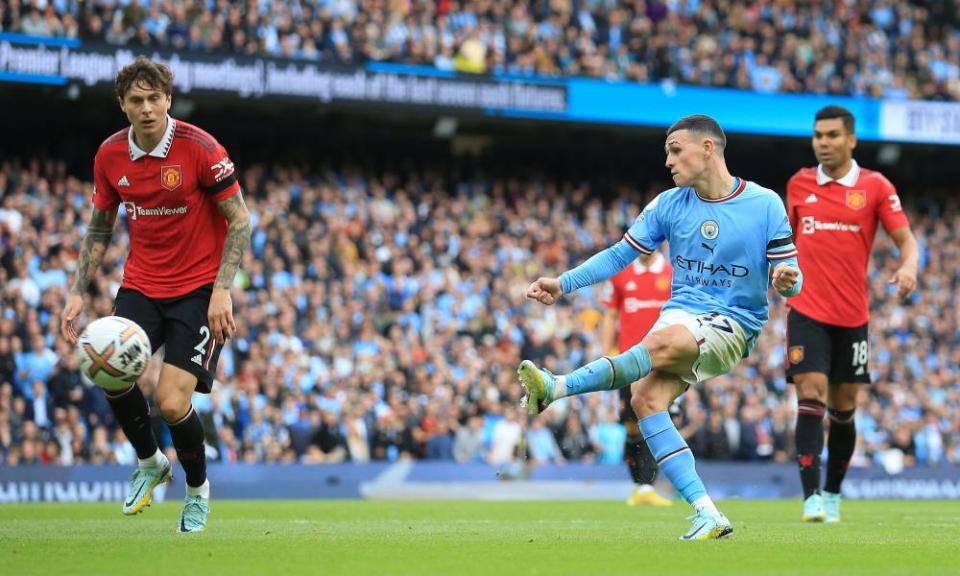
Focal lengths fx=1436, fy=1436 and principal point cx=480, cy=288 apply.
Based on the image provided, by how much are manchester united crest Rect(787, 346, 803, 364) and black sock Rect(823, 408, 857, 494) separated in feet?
2.42

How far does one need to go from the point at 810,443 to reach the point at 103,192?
5.81m

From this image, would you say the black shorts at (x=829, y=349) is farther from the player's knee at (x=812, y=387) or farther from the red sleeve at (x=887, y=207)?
the red sleeve at (x=887, y=207)

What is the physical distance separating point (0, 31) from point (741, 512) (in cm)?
1490

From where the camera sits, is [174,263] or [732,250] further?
[174,263]

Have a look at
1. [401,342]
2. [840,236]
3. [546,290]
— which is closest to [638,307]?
[840,236]

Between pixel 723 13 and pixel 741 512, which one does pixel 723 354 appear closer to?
pixel 741 512

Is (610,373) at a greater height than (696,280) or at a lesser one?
lesser

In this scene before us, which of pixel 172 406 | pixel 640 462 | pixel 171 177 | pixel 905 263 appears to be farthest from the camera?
pixel 640 462

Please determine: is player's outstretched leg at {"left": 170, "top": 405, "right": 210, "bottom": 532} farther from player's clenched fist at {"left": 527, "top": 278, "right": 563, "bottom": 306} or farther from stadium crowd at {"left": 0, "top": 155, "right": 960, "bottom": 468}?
stadium crowd at {"left": 0, "top": 155, "right": 960, "bottom": 468}

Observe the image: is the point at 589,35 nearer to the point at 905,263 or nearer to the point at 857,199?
the point at 857,199

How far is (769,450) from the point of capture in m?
23.1

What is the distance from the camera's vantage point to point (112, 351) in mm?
8484

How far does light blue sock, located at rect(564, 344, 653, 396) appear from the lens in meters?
7.92

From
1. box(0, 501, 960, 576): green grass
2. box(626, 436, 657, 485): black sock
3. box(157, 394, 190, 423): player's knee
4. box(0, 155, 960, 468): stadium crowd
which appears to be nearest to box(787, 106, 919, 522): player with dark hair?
box(0, 501, 960, 576): green grass
